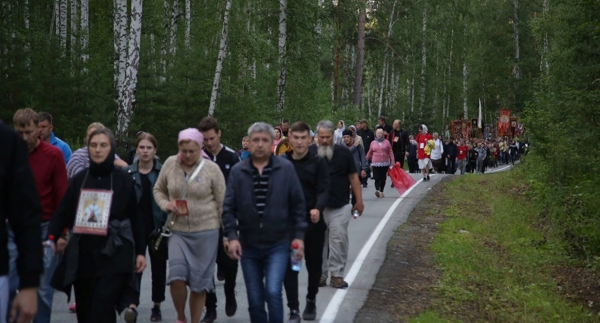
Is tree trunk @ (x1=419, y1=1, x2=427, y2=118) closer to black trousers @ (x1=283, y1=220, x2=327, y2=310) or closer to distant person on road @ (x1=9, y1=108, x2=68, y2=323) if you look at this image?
black trousers @ (x1=283, y1=220, x2=327, y2=310)

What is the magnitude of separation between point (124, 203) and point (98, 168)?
320mm

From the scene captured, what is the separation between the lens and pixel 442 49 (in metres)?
67.2

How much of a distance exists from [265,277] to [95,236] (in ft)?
4.38

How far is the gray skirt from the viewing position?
7996 mm

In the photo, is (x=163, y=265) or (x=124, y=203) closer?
(x=124, y=203)

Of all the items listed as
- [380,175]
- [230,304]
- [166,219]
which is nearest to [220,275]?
[230,304]

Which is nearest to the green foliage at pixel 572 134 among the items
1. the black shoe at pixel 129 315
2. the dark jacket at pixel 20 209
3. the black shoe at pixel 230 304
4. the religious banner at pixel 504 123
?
the black shoe at pixel 230 304

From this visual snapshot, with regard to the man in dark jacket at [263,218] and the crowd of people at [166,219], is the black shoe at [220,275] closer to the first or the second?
the crowd of people at [166,219]

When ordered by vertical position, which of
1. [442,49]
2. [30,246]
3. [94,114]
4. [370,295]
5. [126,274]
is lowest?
[370,295]

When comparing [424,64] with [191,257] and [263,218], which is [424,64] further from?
[263,218]

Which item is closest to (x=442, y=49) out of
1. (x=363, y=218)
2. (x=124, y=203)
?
(x=363, y=218)

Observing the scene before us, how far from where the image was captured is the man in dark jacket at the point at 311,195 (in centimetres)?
892

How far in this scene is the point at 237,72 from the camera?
106ft

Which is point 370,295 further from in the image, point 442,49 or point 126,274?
point 442,49
